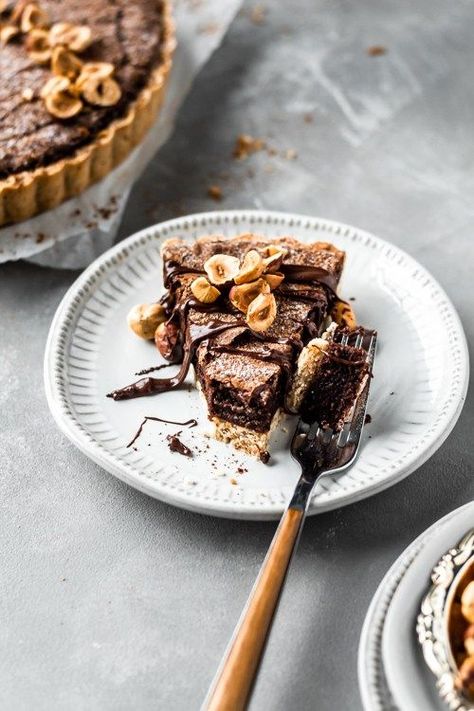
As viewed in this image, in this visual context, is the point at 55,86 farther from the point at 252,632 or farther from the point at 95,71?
the point at 252,632

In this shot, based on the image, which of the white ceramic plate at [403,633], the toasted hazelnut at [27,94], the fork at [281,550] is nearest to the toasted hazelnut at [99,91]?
the toasted hazelnut at [27,94]

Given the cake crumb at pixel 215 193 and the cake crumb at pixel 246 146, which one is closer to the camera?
the cake crumb at pixel 215 193

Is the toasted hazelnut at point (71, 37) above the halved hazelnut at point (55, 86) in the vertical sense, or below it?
above

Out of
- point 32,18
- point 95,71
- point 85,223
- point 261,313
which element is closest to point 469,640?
point 261,313

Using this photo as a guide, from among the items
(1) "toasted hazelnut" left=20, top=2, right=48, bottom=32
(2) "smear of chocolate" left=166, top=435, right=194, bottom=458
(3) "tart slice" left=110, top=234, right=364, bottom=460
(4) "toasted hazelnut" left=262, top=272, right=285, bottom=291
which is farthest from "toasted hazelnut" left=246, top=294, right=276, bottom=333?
(1) "toasted hazelnut" left=20, top=2, right=48, bottom=32

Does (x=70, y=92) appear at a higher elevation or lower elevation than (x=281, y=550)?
higher

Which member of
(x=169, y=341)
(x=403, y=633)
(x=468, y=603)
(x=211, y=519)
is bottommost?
(x=211, y=519)

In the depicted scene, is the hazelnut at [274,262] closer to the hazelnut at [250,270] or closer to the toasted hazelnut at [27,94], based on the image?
the hazelnut at [250,270]

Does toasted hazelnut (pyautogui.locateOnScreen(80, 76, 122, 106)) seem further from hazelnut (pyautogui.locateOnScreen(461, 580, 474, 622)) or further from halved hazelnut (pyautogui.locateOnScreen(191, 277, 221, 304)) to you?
hazelnut (pyautogui.locateOnScreen(461, 580, 474, 622))
